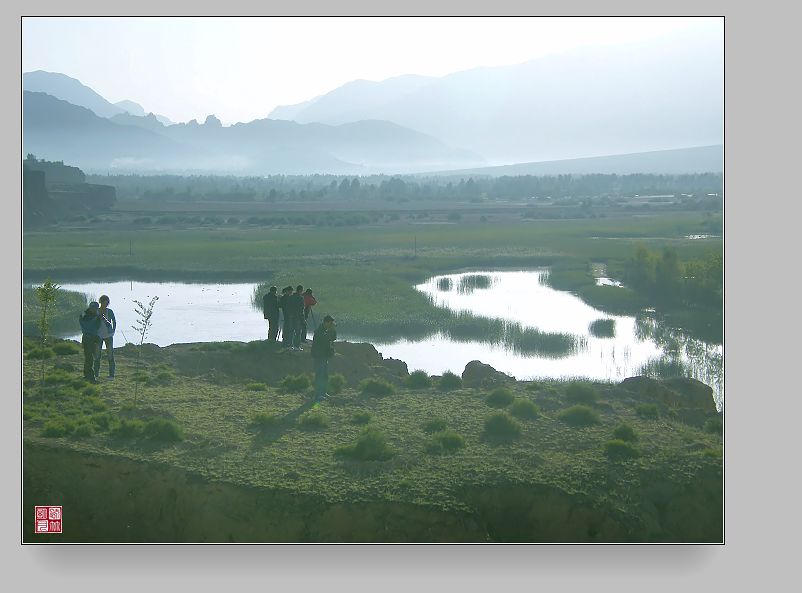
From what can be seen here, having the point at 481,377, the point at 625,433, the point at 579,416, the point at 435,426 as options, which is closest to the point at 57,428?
the point at 435,426

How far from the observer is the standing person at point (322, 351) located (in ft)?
42.2

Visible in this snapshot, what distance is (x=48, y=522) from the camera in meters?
10.8

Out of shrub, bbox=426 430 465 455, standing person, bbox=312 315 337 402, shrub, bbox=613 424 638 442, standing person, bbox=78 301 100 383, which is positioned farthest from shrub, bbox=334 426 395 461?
standing person, bbox=78 301 100 383

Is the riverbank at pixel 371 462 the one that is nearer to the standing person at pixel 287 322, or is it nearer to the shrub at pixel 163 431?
the shrub at pixel 163 431

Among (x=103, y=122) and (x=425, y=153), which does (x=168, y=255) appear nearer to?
(x=103, y=122)

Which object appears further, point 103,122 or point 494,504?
point 103,122

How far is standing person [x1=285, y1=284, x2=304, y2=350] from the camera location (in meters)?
14.5

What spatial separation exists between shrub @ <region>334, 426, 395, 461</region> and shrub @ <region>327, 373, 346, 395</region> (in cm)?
204

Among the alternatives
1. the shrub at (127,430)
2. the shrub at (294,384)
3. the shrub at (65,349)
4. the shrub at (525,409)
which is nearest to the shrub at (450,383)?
the shrub at (525,409)

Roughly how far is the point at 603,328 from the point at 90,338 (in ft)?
32.6

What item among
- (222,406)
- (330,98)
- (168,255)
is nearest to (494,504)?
(222,406)

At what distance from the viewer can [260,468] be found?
36.3ft

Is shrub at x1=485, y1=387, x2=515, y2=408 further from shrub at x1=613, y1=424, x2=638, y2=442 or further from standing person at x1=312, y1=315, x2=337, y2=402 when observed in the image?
standing person at x1=312, y1=315, x2=337, y2=402

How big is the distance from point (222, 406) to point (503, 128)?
7730mm
